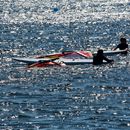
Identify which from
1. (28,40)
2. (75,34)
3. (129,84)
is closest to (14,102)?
(129,84)

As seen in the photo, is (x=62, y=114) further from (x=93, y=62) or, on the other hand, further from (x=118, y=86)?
(x=93, y=62)

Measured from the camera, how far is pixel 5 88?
49.8 metres

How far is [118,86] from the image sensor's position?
161 ft

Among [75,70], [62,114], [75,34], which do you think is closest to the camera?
[62,114]

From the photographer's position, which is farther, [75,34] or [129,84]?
[75,34]

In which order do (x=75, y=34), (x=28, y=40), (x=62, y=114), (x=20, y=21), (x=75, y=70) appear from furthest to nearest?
(x=20, y=21) < (x=75, y=34) < (x=28, y=40) < (x=75, y=70) < (x=62, y=114)

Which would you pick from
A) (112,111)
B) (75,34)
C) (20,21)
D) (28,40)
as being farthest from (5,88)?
(20,21)

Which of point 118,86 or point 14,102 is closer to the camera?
point 14,102

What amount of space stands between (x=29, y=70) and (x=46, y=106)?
1614 cm

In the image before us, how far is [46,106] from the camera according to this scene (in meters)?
42.6

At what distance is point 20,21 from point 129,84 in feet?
259

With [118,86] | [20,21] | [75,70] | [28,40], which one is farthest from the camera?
[20,21]

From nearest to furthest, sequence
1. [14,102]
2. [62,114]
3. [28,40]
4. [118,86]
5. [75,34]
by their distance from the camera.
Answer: [62,114], [14,102], [118,86], [28,40], [75,34]

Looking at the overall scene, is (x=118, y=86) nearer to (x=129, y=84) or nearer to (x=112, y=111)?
(x=129, y=84)
